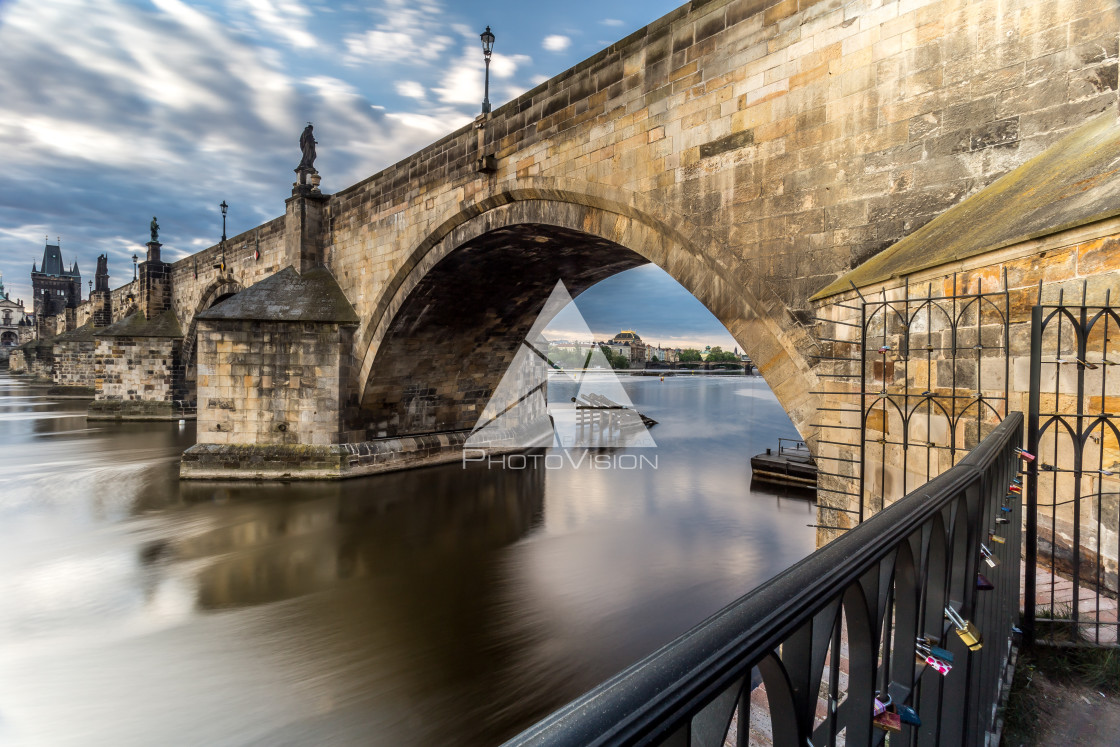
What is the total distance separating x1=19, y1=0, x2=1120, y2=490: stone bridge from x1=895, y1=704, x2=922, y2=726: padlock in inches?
172

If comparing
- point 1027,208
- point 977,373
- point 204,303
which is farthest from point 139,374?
point 1027,208

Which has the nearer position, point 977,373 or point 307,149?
point 977,373

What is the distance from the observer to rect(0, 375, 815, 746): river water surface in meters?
4.68

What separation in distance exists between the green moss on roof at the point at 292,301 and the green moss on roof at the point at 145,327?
13.7 meters

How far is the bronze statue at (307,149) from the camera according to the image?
44.3ft

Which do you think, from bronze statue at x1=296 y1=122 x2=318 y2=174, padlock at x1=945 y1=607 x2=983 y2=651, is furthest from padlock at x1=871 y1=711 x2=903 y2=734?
bronze statue at x1=296 y1=122 x2=318 y2=174

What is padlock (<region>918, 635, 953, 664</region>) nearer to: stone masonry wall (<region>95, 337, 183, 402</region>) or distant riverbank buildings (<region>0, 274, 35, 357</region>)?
stone masonry wall (<region>95, 337, 183, 402</region>)

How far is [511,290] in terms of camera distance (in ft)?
41.2

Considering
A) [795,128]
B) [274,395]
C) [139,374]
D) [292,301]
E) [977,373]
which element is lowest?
[274,395]

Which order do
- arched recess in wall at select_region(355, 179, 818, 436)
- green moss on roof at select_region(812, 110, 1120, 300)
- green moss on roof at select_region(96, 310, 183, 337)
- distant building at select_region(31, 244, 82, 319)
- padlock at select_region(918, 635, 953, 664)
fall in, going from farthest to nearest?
distant building at select_region(31, 244, 82, 319)
green moss on roof at select_region(96, 310, 183, 337)
arched recess in wall at select_region(355, 179, 818, 436)
green moss on roof at select_region(812, 110, 1120, 300)
padlock at select_region(918, 635, 953, 664)

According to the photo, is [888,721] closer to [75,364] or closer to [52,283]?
[75,364]

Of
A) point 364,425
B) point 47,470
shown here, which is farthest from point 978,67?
A: point 47,470

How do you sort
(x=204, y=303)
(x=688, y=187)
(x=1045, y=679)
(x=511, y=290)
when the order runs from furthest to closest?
(x=204, y=303) → (x=511, y=290) → (x=688, y=187) → (x=1045, y=679)

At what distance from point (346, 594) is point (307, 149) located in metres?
11.5
